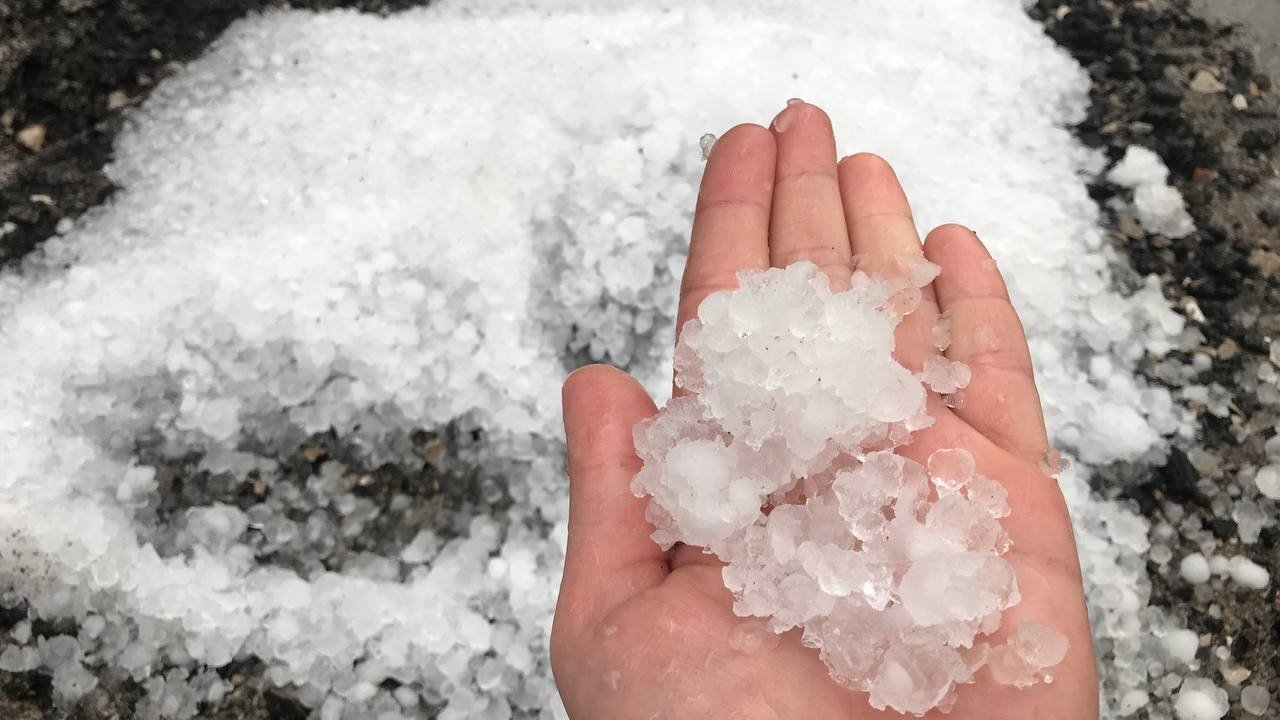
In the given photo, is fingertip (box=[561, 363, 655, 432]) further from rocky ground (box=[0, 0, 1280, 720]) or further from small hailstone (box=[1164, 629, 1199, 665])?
small hailstone (box=[1164, 629, 1199, 665])

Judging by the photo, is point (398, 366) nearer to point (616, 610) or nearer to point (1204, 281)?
point (616, 610)

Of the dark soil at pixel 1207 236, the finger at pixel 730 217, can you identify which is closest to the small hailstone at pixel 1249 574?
the dark soil at pixel 1207 236

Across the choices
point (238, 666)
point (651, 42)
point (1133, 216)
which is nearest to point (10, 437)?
point (238, 666)

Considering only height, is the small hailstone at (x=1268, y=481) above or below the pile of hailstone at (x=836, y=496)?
below

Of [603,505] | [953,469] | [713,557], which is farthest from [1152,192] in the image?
[603,505]

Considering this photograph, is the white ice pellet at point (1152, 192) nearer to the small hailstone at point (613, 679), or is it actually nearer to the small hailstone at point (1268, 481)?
the small hailstone at point (1268, 481)

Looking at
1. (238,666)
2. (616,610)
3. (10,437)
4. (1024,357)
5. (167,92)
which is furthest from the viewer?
(167,92)

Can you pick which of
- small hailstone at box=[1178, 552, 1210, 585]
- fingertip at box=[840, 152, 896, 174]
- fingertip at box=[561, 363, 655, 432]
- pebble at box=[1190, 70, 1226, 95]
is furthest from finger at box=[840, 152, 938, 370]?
pebble at box=[1190, 70, 1226, 95]
